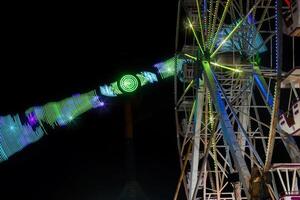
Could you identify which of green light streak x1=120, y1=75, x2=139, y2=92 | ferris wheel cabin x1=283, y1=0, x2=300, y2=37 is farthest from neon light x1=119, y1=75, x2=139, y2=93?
ferris wheel cabin x1=283, y1=0, x2=300, y2=37

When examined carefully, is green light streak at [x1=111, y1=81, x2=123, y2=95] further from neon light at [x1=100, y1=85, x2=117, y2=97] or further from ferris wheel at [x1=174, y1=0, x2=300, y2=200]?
ferris wheel at [x1=174, y1=0, x2=300, y2=200]

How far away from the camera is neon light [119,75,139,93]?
32.3 m

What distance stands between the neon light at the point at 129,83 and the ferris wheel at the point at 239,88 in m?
4.52

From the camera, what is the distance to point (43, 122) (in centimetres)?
3534

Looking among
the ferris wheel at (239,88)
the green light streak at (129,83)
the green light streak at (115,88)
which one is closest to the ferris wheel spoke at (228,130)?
the ferris wheel at (239,88)

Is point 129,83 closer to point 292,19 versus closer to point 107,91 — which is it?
→ point 107,91

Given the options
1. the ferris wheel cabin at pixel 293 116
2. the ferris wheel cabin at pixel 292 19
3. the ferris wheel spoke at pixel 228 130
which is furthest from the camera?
the ferris wheel spoke at pixel 228 130

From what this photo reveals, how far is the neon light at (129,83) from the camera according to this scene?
32.3 m

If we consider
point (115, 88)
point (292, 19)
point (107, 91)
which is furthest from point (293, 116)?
point (107, 91)

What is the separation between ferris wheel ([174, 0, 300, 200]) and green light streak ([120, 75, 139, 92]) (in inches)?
178

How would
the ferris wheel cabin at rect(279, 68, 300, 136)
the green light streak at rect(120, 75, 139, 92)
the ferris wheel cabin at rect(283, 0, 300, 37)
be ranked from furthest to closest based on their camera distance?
the green light streak at rect(120, 75, 139, 92) < the ferris wheel cabin at rect(279, 68, 300, 136) < the ferris wheel cabin at rect(283, 0, 300, 37)

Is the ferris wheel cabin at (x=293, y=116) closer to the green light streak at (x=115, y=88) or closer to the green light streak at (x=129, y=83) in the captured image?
the green light streak at (x=129, y=83)

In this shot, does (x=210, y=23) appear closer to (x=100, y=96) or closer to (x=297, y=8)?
(x=297, y=8)

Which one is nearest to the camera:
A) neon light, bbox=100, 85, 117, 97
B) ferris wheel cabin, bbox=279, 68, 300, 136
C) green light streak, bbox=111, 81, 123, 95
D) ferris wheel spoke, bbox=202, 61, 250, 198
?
ferris wheel cabin, bbox=279, 68, 300, 136
